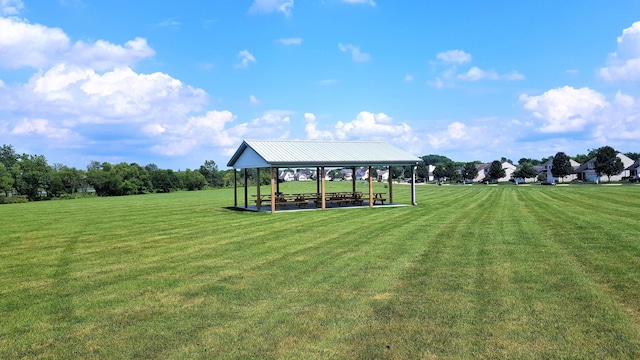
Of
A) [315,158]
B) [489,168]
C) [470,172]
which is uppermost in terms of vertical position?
[489,168]

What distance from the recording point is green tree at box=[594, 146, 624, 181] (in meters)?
68.6

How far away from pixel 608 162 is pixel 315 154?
62313 millimetres

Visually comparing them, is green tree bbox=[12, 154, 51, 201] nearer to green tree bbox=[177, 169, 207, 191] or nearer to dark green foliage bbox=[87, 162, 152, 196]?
dark green foliage bbox=[87, 162, 152, 196]

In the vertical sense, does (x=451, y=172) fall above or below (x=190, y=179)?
above

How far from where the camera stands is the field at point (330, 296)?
5242mm

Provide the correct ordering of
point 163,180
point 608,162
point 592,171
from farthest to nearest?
1. point 592,171
2. point 163,180
3. point 608,162

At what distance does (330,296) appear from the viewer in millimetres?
7145

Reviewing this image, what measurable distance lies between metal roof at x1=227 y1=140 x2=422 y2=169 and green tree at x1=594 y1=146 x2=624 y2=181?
5569 cm

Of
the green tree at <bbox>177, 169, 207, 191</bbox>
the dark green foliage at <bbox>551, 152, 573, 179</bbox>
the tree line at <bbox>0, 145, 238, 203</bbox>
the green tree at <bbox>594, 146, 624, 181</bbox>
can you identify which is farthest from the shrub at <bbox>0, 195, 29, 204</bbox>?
the green tree at <bbox>594, 146, 624, 181</bbox>

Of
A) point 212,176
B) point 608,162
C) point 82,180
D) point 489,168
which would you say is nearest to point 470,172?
point 489,168

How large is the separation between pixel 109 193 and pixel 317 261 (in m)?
64.8

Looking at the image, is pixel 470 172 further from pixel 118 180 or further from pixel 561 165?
pixel 118 180

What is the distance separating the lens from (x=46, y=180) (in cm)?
6153

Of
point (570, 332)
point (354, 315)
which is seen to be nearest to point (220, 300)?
point (354, 315)
